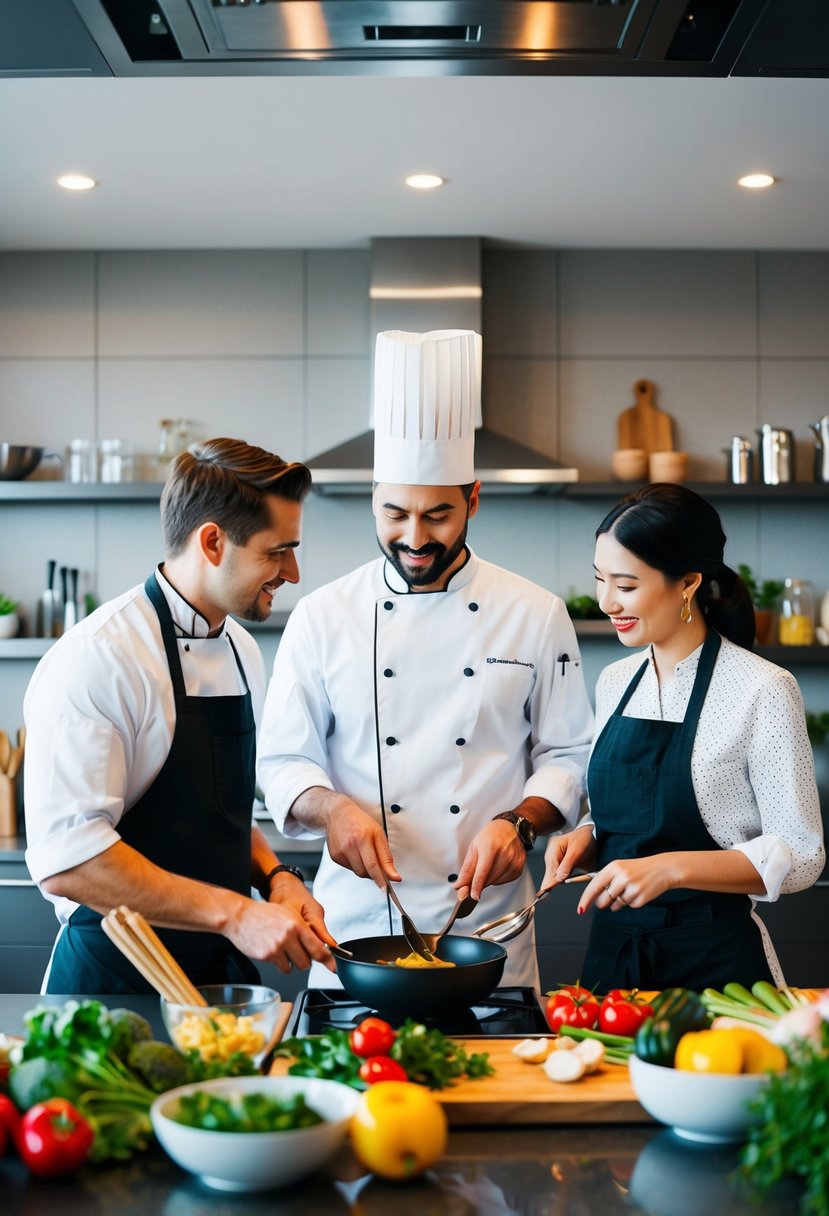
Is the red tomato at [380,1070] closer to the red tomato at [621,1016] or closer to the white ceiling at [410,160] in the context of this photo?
the red tomato at [621,1016]

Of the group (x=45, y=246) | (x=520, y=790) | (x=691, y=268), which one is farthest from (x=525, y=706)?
(x=45, y=246)

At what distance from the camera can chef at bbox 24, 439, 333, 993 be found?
5.61 ft

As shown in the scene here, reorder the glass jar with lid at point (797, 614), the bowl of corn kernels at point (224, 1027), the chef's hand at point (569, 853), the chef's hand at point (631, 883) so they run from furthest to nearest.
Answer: the glass jar with lid at point (797, 614), the chef's hand at point (569, 853), the chef's hand at point (631, 883), the bowl of corn kernels at point (224, 1027)

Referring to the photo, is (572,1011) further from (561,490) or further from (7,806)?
(7,806)

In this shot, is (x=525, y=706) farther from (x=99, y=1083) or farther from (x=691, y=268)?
(x=691, y=268)

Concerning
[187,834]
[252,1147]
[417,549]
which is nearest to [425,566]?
[417,549]

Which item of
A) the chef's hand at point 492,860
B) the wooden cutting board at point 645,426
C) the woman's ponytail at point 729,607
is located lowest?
the chef's hand at point 492,860

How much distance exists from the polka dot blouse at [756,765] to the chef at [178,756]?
72cm

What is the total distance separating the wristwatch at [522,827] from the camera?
2098 mm

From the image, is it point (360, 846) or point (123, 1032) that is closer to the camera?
point (123, 1032)

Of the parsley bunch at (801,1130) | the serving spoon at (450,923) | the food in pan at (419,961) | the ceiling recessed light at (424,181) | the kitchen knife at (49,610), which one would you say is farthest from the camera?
the kitchen knife at (49,610)

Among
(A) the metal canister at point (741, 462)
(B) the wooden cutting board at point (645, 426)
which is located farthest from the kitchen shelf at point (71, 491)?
(A) the metal canister at point (741, 462)

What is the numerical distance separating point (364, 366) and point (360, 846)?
108 inches

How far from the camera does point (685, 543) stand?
86.5 inches
